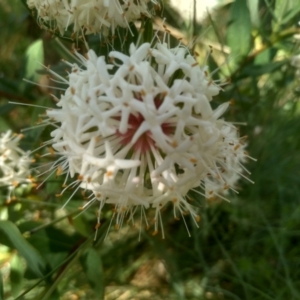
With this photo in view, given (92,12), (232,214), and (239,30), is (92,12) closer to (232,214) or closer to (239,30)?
(239,30)

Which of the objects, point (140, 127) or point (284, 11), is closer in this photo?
point (140, 127)

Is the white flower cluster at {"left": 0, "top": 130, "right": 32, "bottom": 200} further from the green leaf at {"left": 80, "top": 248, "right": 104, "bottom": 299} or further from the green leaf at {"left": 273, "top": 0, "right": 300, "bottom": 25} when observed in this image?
the green leaf at {"left": 273, "top": 0, "right": 300, "bottom": 25}

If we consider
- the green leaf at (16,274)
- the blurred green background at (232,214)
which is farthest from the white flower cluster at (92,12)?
the green leaf at (16,274)

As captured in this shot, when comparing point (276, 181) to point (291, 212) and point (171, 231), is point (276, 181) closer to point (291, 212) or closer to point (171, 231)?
point (291, 212)

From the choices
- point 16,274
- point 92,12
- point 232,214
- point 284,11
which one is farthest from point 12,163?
point 284,11

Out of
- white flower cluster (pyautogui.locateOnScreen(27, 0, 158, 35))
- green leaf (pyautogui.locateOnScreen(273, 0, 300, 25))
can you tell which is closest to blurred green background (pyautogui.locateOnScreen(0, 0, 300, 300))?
green leaf (pyautogui.locateOnScreen(273, 0, 300, 25))

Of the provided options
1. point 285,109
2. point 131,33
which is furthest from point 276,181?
point 131,33

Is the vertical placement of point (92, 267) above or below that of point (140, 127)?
below
